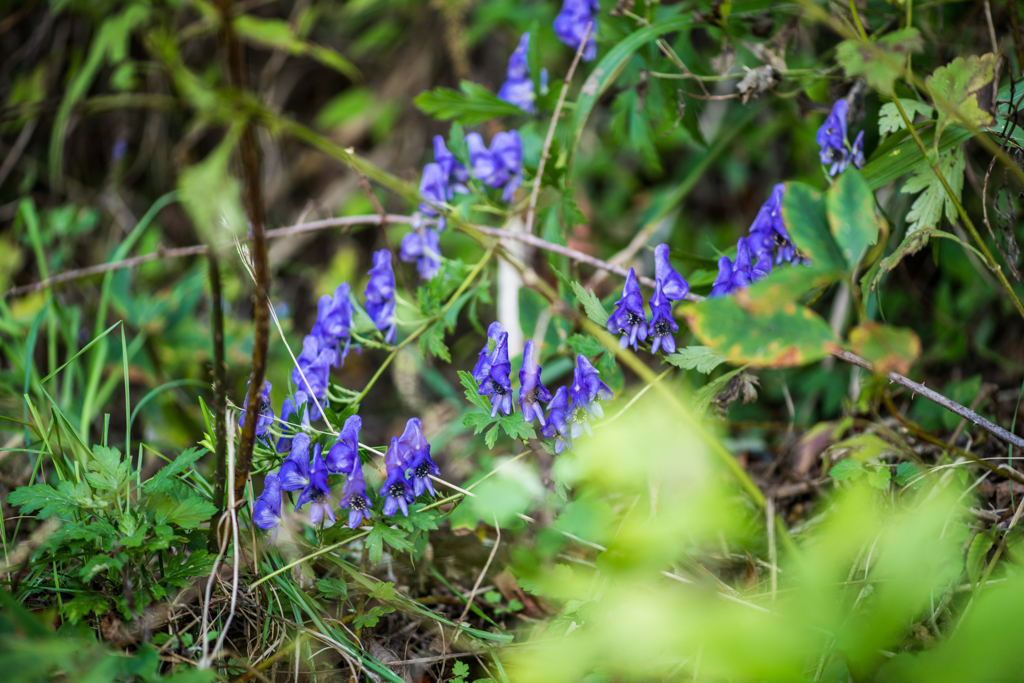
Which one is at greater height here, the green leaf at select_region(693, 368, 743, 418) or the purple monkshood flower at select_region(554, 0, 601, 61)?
the purple monkshood flower at select_region(554, 0, 601, 61)

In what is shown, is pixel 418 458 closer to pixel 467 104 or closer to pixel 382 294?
pixel 382 294

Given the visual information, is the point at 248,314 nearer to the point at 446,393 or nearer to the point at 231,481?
the point at 446,393

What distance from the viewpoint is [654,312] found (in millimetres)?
1171

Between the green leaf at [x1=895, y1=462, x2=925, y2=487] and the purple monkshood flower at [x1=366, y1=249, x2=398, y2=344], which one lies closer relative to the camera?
the green leaf at [x1=895, y1=462, x2=925, y2=487]

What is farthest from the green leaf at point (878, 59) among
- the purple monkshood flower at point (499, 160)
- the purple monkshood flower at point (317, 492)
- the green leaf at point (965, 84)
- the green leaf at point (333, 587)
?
the green leaf at point (333, 587)

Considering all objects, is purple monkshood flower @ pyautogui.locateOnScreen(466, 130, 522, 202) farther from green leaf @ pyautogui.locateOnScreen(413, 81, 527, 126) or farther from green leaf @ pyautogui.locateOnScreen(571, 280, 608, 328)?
green leaf @ pyautogui.locateOnScreen(571, 280, 608, 328)

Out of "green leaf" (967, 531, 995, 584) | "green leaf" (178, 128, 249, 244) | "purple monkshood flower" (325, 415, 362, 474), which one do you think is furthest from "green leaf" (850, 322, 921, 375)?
"green leaf" (178, 128, 249, 244)

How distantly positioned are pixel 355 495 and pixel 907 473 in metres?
1.01

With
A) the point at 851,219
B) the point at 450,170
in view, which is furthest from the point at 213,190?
the point at 851,219

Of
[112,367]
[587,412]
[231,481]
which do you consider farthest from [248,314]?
[587,412]

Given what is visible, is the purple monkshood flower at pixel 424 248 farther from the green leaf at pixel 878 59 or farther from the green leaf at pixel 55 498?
the green leaf at pixel 878 59

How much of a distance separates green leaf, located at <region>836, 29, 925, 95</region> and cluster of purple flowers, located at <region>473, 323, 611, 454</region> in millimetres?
618

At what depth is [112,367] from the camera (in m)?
2.13

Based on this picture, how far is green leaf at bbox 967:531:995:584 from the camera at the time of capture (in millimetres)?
1126
